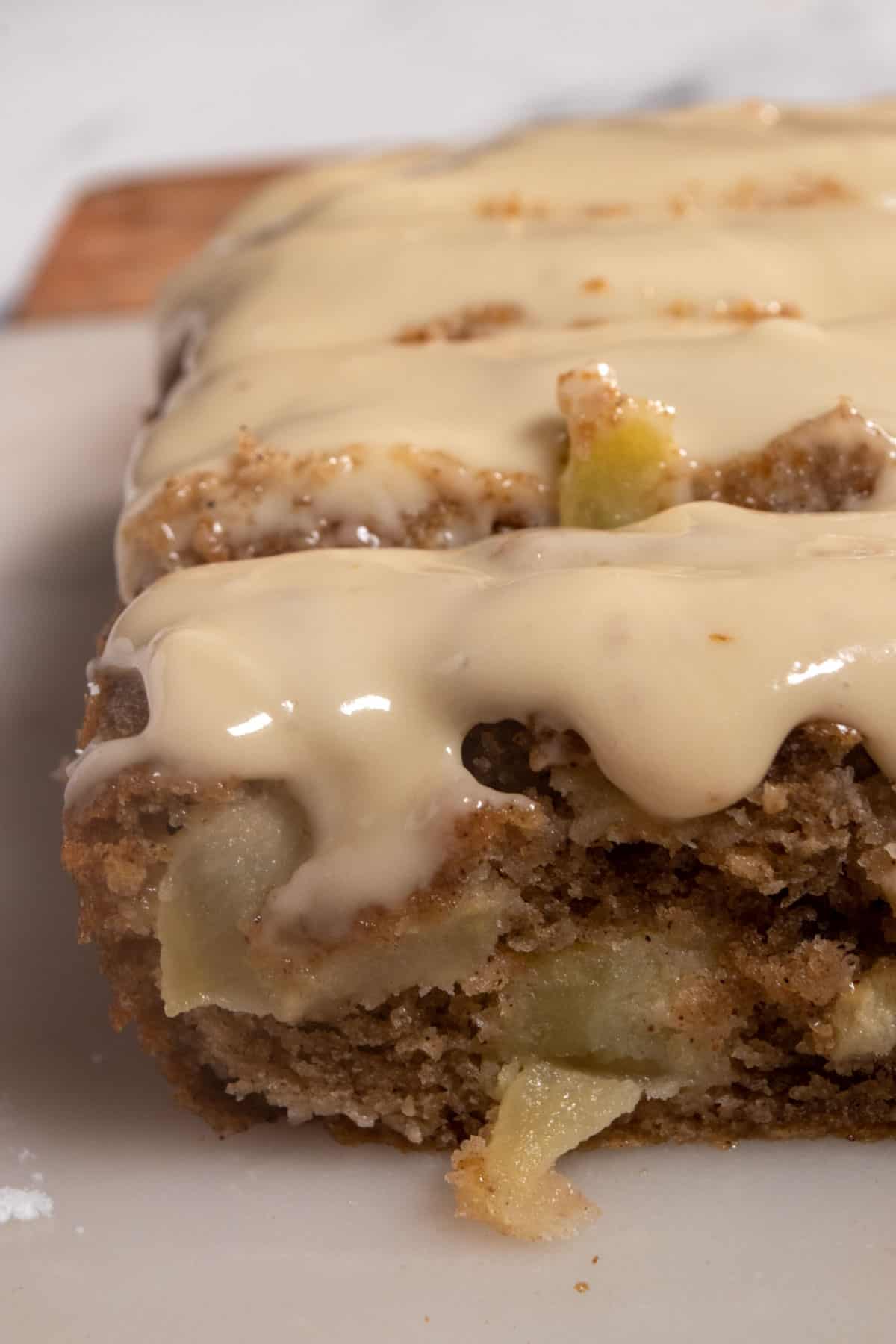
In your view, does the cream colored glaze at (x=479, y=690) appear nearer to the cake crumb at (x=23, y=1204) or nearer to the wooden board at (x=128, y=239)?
the cake crumb at (x=23, y=1204)

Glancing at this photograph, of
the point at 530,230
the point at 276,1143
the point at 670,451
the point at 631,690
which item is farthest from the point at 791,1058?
the point at 530,230

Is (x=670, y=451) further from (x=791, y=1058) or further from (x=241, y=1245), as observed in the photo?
(x=241, y=1245)

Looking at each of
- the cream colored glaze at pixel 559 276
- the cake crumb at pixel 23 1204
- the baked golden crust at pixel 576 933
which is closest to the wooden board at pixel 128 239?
the cream colored glaze at pixel 559 276

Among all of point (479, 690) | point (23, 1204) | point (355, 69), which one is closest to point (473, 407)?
point (479, 690)

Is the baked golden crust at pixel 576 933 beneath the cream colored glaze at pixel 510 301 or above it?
beneath

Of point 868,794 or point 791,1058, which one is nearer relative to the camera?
point 868,794

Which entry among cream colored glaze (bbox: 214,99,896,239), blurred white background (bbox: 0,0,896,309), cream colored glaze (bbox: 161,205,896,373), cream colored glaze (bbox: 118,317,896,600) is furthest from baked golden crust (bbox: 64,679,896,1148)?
blurred white background (bbox: 0,0,896,309)
